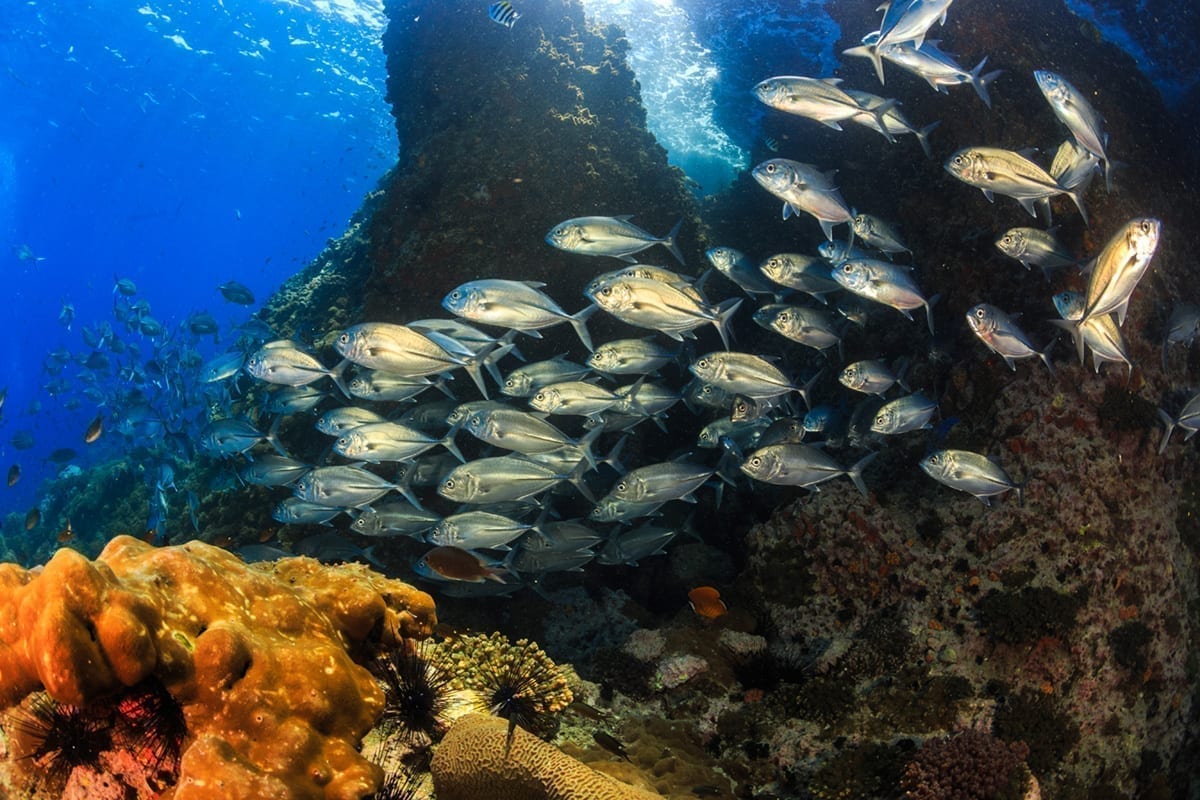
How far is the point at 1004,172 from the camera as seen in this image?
5531 mm

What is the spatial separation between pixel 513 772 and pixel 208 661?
177 cm

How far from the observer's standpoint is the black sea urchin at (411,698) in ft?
14.0

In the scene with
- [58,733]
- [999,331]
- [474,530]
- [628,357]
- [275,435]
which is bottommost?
[275,435]

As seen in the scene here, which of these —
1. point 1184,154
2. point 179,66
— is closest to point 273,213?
point 179,66

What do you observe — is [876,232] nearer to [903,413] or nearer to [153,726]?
[903,413]

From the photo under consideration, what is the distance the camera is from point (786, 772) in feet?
17.0

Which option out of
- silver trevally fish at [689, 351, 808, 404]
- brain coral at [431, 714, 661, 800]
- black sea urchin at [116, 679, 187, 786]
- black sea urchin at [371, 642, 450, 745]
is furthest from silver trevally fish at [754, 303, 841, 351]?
black sea urchin at [116, 679, 187, 786]

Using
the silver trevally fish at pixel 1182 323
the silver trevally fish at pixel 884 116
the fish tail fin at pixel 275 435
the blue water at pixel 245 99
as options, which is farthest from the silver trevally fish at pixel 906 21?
the blue water at pixel 245 99

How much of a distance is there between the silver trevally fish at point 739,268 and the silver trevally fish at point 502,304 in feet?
6.86

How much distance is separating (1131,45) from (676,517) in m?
12.4

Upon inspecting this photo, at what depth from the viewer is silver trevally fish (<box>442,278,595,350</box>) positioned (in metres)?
5.78

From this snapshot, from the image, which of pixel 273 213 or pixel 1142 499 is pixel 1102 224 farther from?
pixel 273 213

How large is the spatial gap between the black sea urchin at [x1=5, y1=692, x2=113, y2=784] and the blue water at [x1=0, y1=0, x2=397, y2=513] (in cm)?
1692

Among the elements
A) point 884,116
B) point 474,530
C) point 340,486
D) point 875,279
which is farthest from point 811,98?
point 340,486
